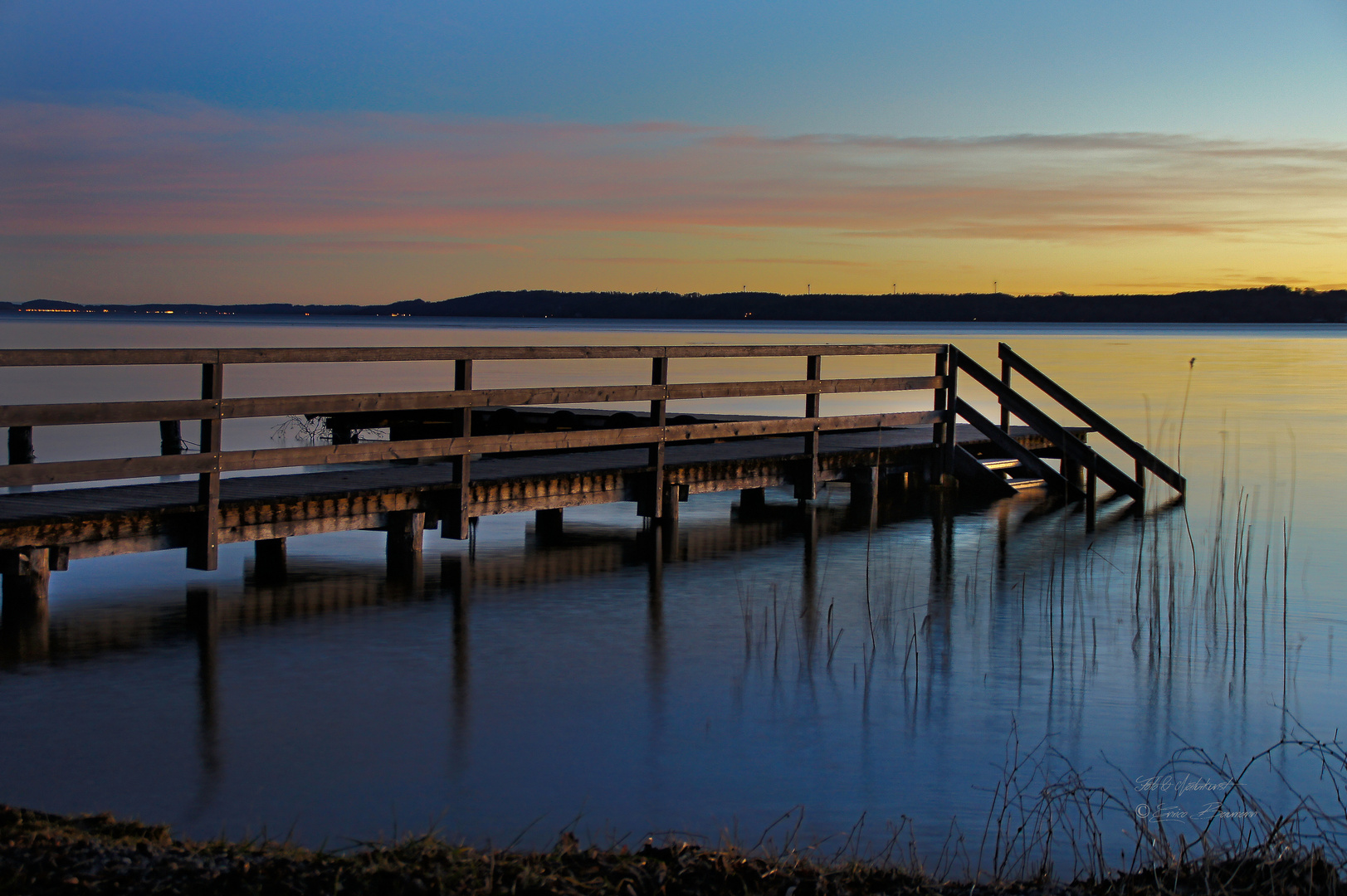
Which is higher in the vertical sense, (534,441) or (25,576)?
(534,441)

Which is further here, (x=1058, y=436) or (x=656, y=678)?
(x=1058, y=436)

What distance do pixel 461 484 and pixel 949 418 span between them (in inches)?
286

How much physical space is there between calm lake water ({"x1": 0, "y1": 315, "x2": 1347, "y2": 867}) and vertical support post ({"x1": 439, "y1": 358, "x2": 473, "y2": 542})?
0.28 meters

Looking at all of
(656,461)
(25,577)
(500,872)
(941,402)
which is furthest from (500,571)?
(941,402)

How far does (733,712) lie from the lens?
6.48 metres

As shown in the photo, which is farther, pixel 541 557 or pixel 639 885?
pixel 541 557

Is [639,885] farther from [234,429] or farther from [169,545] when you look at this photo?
[234,429]

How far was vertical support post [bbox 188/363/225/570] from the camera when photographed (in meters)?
9.00

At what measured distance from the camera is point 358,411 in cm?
1059

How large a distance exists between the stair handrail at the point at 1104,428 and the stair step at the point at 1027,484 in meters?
1.07

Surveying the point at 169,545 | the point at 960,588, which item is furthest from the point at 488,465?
the point at 960,588

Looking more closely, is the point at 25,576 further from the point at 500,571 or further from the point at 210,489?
the point at 500,571

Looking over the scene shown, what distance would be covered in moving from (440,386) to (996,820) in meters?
35.2

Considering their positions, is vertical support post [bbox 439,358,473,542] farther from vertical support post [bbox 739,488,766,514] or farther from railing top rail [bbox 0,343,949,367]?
vertical support post [bbox 739,488,766,514]
